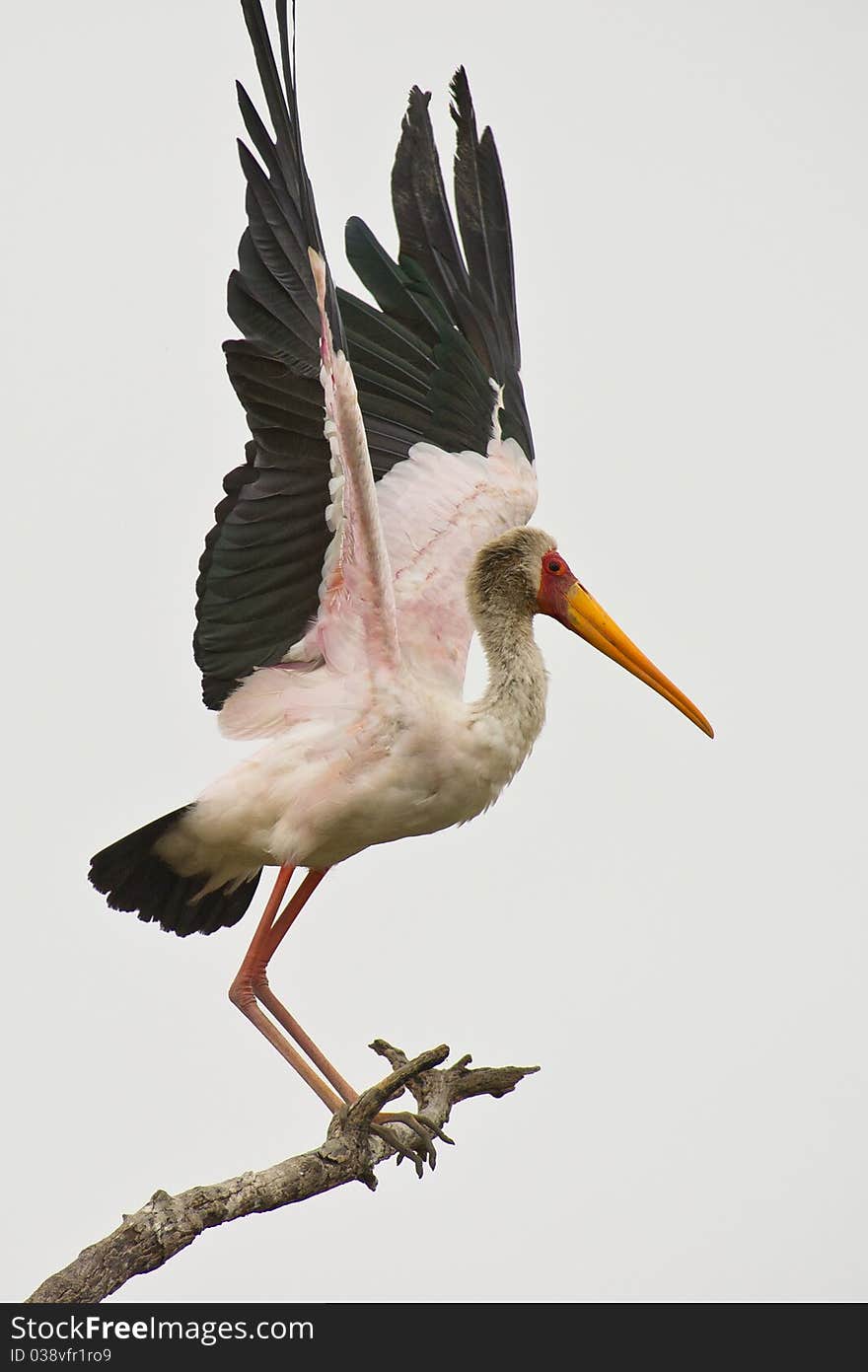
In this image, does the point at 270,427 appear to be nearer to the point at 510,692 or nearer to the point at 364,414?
the point at 510,692

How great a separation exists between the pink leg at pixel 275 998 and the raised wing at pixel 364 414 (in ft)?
2.22

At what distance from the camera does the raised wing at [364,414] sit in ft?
23.0

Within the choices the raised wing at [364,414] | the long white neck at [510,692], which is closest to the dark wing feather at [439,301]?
the raised wing at [364,414]

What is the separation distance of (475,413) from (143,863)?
2472 millimetres

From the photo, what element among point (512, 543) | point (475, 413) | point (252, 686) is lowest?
point (252, 686)

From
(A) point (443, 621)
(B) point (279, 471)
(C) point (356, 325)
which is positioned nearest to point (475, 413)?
(C) point (356, 325)

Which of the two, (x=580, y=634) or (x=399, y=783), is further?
(x=580, y=634)

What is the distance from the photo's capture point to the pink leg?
300 inches

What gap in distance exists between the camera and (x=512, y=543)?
8.01 metres

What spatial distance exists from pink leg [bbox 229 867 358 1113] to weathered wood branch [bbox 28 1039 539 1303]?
0.25 meters

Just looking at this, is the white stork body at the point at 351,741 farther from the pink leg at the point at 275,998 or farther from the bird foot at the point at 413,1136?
the bird foot at the point at 413,1136

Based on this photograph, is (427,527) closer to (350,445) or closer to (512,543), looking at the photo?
(512,543)

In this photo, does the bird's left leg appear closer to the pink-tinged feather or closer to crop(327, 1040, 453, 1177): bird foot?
crop(327, 1040, 453, 1177): bird foot

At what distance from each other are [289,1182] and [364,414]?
131 inches
